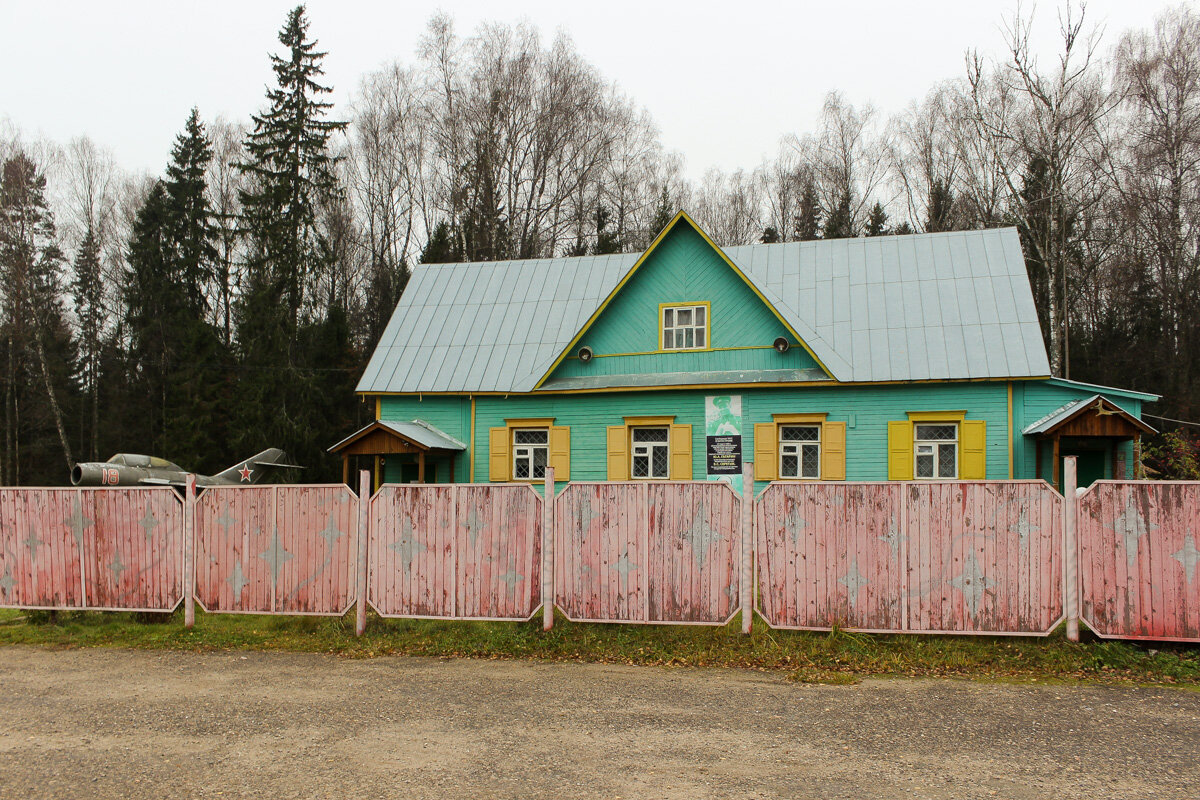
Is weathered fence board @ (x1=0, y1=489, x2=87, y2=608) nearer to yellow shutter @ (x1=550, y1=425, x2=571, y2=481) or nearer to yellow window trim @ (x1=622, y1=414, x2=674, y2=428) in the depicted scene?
yellow shutter @ (x1=550, y1=425, x2=571, y2=481)

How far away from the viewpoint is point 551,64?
36.5m

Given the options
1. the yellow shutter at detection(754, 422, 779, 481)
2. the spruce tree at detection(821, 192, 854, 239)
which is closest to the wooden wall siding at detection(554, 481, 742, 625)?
the yellow shutter at detection(754, 422, 779, 481)

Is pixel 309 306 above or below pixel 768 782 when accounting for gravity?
above

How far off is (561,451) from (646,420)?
2.08 metres

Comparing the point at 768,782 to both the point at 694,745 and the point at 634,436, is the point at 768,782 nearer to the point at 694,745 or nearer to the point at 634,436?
the point at 694,745

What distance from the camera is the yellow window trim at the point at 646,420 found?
64.6 feet

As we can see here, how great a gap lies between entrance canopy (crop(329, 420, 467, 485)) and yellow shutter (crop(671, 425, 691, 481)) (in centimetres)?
498

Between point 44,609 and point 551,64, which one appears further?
point 551,64

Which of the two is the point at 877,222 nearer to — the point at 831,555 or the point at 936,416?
the point at 936,416

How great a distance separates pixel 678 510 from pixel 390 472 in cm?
1342

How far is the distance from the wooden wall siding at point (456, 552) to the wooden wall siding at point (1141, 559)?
559cm

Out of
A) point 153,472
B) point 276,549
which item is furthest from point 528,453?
point 153,472

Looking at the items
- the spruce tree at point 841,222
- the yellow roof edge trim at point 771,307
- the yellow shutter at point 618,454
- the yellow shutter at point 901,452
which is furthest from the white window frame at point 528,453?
the spruce tree at point 841,222

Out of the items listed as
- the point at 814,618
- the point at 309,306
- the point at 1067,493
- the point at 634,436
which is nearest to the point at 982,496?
the point at 1067,493
